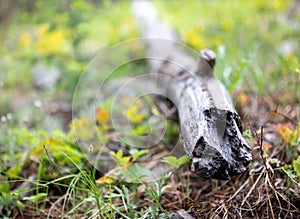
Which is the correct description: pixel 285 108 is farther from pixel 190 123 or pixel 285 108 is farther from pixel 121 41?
pixel 121 41

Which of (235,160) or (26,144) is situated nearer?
(235,160)

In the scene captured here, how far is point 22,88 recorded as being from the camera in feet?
11.2

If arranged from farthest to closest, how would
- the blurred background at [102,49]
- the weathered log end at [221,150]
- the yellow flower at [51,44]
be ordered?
the yellow flower at [51,44], the blurred background at [102,49], the weathered log end at [221,150]

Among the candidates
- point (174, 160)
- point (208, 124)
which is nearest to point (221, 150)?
point (208, 124)

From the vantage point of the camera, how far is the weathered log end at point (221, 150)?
119 centimetres

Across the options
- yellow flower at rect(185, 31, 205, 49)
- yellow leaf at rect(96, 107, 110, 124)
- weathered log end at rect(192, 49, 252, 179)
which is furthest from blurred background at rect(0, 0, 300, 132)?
weathered log end at rect(192, 49, 252, 179)

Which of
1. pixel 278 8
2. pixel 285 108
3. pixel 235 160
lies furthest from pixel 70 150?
pixel 278 8

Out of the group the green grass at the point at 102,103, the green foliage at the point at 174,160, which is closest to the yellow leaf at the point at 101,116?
the green grass at the point at 102,103

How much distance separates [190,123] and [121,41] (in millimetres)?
2553

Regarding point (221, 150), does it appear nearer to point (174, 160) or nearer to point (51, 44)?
point (174, 160)

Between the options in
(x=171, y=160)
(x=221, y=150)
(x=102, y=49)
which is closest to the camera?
(x=221, y=150)

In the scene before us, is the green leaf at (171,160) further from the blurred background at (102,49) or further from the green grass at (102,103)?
the blurred background at (102,49)

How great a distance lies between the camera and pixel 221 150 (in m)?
1.20

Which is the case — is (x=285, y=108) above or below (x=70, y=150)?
above
